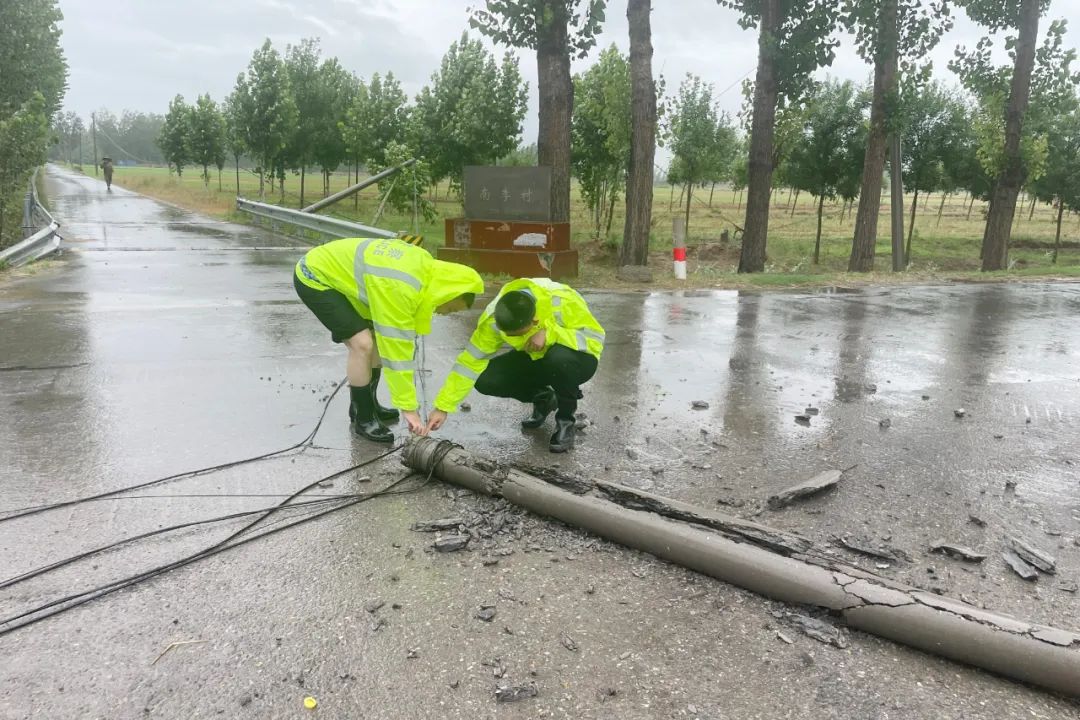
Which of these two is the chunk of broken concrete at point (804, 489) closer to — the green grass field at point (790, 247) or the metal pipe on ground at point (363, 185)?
the green grass field at point (790, 247)

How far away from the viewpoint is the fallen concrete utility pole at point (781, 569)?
8.39 ft

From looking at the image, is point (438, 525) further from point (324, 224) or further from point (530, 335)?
point (324, 224)

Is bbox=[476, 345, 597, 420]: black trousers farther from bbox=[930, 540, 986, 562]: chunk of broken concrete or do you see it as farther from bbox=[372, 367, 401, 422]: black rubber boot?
bbox=[930, 540, 986, 562]: chunk of broken concrete

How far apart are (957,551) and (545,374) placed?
8.14ft

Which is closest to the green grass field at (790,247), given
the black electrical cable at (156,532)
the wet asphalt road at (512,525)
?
the wet asphalt road at (512,525)

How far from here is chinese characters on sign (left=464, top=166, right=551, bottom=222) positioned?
1255cm

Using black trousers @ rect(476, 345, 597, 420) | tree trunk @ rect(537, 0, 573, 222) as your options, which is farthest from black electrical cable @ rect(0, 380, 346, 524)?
tree trunk @ rect(537, 0, 573, 222)

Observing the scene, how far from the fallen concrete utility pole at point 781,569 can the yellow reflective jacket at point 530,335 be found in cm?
42

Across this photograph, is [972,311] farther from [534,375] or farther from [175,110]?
[175,110]

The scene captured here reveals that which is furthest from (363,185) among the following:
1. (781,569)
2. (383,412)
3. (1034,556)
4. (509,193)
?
(1034,556)

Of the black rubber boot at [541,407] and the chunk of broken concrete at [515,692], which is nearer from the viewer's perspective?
the chunk of broken concrete at [515,692]

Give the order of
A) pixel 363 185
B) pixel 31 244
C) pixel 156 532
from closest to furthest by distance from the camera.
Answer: pixel 156 532 < pixel 31 244 < pixel 363 185

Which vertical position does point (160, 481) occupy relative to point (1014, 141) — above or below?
below

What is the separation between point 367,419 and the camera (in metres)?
5.04
